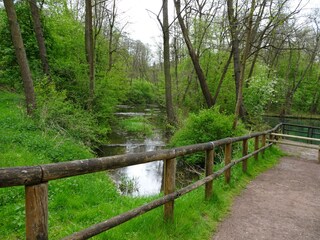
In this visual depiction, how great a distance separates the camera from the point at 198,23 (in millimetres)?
19672

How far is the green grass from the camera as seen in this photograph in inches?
146

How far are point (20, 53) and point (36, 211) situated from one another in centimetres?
1056

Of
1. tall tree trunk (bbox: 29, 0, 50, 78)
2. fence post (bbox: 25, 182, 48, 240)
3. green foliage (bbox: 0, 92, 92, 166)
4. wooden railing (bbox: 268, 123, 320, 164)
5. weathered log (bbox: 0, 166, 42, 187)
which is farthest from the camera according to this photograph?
tall tree trunk (bbox: 29, 0, 50, 78)

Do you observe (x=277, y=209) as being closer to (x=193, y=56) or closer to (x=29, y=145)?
(x=29, y=145)

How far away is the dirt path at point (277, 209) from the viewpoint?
4066 mm

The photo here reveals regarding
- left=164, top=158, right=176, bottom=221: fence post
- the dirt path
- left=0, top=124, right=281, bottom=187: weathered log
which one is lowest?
the dirt path

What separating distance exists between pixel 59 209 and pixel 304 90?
158ft

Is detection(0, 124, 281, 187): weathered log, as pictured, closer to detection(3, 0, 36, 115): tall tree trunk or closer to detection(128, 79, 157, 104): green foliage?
detection(3, 0, 36, 115): tall tree trunk

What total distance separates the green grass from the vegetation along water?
22 mm

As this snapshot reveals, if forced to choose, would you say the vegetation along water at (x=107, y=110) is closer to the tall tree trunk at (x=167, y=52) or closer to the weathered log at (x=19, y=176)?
the tall tree trunk at (x=167, y=52)

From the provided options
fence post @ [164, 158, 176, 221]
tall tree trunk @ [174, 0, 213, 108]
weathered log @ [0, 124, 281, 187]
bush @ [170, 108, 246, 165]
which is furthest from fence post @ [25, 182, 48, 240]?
tall tree trunk @ [174, 0, 213, 108]

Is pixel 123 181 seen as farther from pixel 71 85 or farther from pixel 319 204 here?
pixel 71 85

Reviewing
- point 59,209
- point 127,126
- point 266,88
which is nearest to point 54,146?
point 59,209

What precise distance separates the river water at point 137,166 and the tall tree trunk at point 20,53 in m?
4.29
